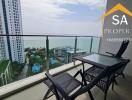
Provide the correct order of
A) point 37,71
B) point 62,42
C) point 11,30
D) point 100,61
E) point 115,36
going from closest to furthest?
point 11,30 < point 100,61 < point 37,71 < point 62,42 < point 115,36

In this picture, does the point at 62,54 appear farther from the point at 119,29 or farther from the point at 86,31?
the point at 119,29

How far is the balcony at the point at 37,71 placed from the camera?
2.00m

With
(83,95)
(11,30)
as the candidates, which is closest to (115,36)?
(83,95)

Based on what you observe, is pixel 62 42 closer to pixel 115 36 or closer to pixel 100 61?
pixel 100 61

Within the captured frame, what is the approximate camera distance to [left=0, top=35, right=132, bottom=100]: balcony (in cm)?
200

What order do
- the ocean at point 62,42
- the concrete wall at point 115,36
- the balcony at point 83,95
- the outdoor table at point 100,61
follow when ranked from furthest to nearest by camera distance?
the concrete wall at point 115,36 → the ocean at point 62,42 → the outdoor table at point 100,61 → the balcony at point 83,95

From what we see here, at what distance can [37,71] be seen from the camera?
271 cm

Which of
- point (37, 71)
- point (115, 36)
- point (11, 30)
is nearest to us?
point (11, 30)

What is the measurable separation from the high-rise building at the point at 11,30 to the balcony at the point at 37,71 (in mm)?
66

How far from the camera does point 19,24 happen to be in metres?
2.27

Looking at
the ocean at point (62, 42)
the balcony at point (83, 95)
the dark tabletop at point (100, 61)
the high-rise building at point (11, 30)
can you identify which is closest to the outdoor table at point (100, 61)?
the dark tabletop at point (100, 61)

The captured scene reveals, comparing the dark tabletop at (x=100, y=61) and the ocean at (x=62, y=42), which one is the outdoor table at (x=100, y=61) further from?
the ocean at (x=62, y=42)

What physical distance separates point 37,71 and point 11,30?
3.81 feet

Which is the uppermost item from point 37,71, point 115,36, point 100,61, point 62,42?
point 115,36
